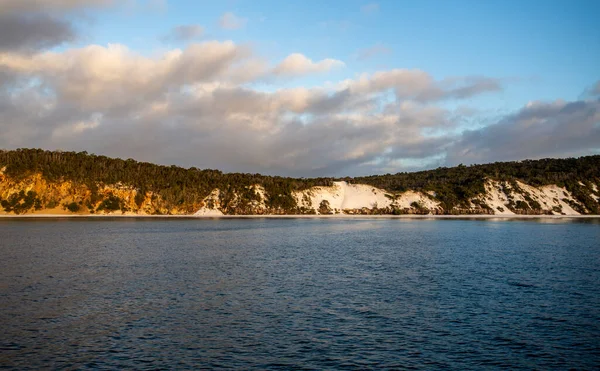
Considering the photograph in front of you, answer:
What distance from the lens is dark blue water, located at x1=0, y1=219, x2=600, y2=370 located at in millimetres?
17688

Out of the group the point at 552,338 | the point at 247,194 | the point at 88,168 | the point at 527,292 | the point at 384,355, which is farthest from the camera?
the point at 247,194

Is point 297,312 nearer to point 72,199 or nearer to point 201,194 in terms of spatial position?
point 72,199

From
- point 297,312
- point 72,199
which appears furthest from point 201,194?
point 297,312

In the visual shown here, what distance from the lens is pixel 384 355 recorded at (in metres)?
17.9

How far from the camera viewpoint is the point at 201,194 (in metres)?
184

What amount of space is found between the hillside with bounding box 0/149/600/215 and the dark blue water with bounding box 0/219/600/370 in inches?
5075

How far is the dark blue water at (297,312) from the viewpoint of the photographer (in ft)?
58.0

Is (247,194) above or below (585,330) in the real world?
above

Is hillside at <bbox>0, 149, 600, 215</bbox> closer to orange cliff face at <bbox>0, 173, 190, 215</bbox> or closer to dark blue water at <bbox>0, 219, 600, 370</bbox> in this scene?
orange cliff face at <bbox>0, 173, 190, 215</bbox>

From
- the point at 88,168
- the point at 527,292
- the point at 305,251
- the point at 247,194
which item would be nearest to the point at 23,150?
the point at 88,168

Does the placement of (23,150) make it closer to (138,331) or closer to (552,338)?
(138,331)

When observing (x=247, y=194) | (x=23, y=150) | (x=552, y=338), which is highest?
(x=23, y=150)

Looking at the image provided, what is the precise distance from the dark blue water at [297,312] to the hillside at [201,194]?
128896 mm

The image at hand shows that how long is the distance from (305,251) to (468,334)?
33.8 m
